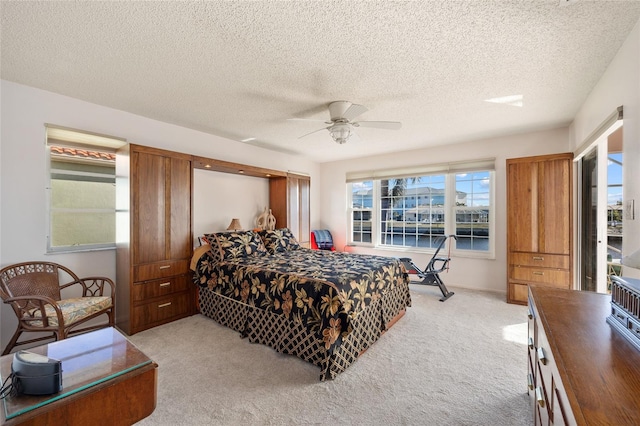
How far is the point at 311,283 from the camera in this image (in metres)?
2.43

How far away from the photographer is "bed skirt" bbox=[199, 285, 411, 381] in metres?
2.31

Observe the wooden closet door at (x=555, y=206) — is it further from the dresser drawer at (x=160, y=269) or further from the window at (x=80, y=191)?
the window at (x=80, y=191)

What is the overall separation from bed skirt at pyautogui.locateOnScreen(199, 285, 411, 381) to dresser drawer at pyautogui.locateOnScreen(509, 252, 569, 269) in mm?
1835

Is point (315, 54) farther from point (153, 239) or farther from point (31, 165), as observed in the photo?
point (31, 165)

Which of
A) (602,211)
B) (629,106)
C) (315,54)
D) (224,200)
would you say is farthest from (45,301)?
(602,211)

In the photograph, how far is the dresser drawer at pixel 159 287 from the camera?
3094mm

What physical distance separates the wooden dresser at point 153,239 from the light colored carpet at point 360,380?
0.99 feet

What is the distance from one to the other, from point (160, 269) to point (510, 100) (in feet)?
14.5

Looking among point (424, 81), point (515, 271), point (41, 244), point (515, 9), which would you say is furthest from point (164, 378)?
point (515, 271)

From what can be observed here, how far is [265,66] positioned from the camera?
2.30 metres

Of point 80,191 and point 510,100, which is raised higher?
point 510,100

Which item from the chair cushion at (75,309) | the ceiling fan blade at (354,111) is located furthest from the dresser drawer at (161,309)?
the ceiling fan blade at (354,111)

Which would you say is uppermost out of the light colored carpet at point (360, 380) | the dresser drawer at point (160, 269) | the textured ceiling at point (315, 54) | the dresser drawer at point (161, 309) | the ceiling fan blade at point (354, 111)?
the textured ceiling at point (315, 54)

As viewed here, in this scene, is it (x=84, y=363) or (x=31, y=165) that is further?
(x=31, y=165)
